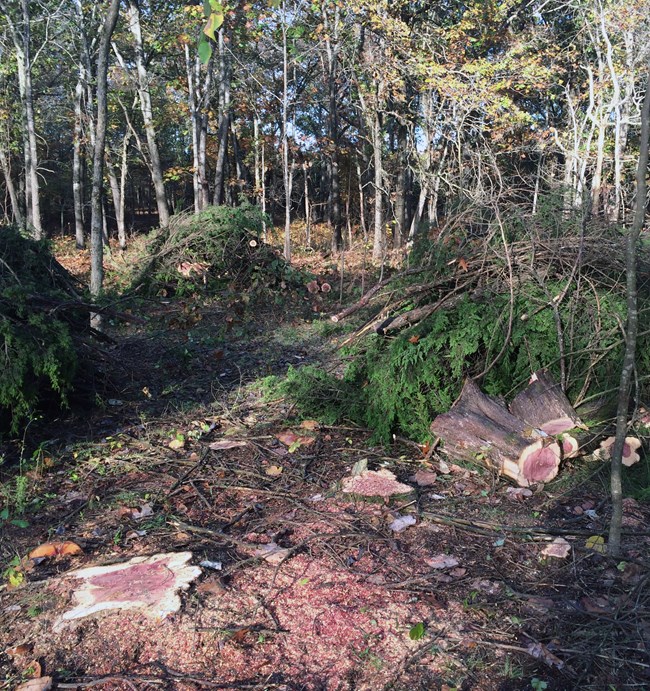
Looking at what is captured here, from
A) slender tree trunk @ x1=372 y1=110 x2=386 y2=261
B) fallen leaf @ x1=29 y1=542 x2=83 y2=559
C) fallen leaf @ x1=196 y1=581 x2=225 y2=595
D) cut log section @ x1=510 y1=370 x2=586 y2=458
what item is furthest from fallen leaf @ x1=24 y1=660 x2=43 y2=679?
slender tree trunk @ x1=372 y1=110 x2=386 y2=261

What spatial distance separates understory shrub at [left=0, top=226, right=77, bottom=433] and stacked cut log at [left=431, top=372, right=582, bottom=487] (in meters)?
2.75

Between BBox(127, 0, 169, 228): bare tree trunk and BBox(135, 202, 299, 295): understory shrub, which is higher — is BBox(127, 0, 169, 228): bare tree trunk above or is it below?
above

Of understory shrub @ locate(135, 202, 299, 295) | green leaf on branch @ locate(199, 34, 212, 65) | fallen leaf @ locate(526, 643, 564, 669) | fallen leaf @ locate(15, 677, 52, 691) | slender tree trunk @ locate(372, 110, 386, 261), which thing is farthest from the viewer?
slender tree trunk @ locate(372, 110, 386, 261)

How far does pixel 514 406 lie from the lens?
12.9 feet

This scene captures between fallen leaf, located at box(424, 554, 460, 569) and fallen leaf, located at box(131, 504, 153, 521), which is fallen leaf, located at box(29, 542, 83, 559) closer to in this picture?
fallen leaf, located at box(131, 504, 153, 521)

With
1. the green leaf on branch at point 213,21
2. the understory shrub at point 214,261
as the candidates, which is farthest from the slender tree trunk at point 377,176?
the green leaf on branch at point 213,21

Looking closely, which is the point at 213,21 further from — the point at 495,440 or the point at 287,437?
the point at 287,437

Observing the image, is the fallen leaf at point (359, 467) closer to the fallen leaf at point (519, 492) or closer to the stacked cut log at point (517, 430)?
the stacked cut log at point (517, 430)

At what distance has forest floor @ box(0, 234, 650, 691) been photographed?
212cm

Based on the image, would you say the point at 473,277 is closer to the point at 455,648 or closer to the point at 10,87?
the point at 455,648

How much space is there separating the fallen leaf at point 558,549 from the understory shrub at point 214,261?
7.40 m

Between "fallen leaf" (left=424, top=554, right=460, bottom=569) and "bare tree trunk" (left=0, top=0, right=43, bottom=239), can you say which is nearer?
"fallen leaf" (left=424, top=554, right=460, bottom=569)

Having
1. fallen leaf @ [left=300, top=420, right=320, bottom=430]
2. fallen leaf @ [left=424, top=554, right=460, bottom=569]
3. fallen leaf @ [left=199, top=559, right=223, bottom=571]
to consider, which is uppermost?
fallen leaf @ [left=300, top=420, right=320, bottom=430]

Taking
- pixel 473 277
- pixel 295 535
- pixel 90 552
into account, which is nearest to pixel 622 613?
pixel 295 535
